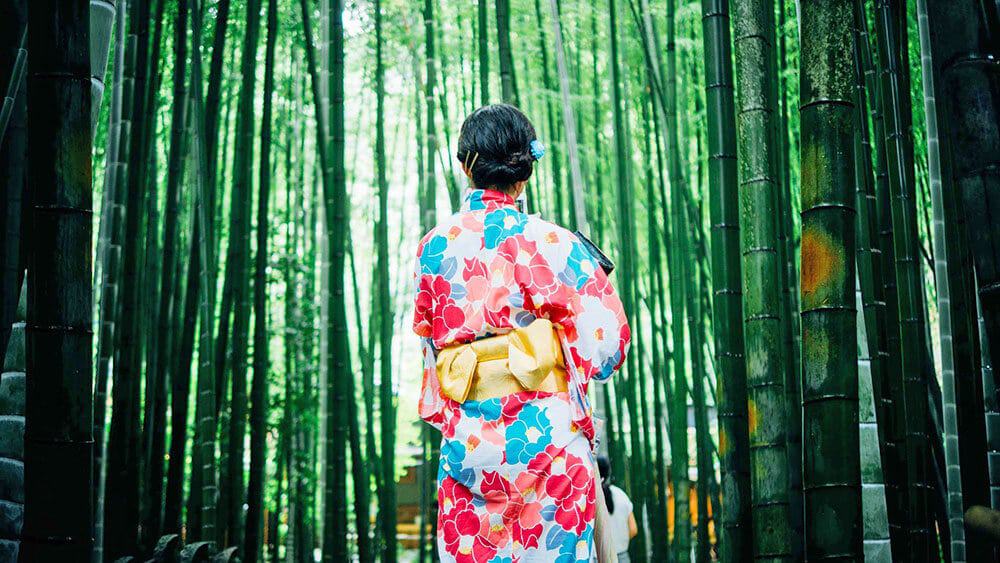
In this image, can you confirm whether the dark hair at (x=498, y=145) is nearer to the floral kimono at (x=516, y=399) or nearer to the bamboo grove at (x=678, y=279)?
the floral kimono at (x=516, y=399)

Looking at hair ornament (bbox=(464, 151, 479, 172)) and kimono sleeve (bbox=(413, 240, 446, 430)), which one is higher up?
hair ornament (bbox=(464, 151, 479, 172))

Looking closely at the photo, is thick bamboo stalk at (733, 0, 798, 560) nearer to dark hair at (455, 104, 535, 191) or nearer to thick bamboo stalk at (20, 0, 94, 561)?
dark hair at (455, 104, 535, 191)

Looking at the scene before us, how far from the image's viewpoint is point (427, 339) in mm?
1562

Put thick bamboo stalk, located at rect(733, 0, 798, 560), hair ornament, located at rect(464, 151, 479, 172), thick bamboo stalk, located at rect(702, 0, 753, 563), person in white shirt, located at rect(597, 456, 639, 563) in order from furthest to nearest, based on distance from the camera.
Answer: person in white shirt, located at rect(597, 456, 639, 563) → thick bamboo stalk, located at rect(702, 0, 753, 563) → thick bamboo stalk, located at rect(733, 0, 798, 560) → hair ornament, located at rect(464, 151, 479, 172)

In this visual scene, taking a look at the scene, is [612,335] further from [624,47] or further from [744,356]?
[624,47]

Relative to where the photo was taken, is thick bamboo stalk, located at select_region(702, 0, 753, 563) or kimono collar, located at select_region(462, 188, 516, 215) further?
thick bamboo stalk, located at select_region(702, 0, 753, 563)

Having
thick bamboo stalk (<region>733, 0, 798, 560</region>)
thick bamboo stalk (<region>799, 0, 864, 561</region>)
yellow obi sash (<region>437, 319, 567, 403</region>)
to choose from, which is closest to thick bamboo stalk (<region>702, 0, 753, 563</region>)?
thick bamboo stalk (<region>733, 0, 798, 560</region>)

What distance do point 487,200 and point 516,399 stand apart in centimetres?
33

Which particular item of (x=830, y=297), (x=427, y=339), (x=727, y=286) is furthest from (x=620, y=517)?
(x=830, y=297)

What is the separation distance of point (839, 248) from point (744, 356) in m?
0.68

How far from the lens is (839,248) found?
1400 millimetres

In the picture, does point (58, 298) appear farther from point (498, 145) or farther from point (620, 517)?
point (620, 517)

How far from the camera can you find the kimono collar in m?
1.51

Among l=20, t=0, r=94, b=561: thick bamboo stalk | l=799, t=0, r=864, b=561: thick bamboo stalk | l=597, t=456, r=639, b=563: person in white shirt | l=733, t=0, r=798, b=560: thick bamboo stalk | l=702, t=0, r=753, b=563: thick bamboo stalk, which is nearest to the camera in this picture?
l=20, t=0, r=94, b=561: thick bamboo stalk
